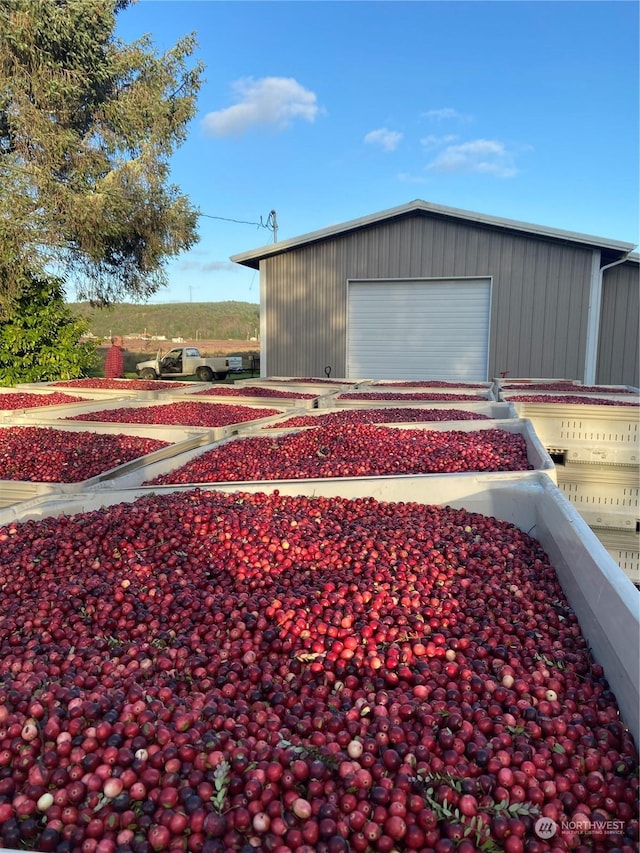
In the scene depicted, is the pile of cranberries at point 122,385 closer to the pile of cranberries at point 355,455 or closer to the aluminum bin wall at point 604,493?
the pile of cranberries at point 355,455

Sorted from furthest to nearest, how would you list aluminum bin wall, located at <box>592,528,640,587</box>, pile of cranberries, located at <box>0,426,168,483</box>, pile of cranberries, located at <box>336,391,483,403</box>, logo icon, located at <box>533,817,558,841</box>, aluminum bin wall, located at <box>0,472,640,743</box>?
pile of cranberries, located at <box>336,391,483,403</box>, aluminum bin wall, located at <box>592,528,640,587</box>, pile of cranberries, located at <box>0,426,168,483</box>, aluminum bin wall, located at <box>0,472,640,743</box>, logo icon, located at <box>533,817,558,841</box>

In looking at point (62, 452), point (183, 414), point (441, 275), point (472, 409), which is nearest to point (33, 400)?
point (183, 414)

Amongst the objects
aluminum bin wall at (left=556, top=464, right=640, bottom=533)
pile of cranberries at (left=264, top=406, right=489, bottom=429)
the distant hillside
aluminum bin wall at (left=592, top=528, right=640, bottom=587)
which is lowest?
aluminum bin wall at (left=592, top=528, right=640, bottom=587)

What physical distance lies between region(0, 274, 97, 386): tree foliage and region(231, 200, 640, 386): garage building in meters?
3.99

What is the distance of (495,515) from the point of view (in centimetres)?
263

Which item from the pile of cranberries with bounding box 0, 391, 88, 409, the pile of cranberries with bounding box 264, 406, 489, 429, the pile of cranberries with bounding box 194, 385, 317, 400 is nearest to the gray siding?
the pile of cranberries with bounding box 264, 406, 489, 429

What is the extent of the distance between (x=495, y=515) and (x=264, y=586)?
4.27 ft

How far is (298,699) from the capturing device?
4.31 ft

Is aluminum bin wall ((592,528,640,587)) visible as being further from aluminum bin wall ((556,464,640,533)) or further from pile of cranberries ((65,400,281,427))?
pile of cranberries ((65,400,281,427))

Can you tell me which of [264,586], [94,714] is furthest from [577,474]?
[94,714]

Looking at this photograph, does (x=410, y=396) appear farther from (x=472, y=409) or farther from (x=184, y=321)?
(x=184, y=321)

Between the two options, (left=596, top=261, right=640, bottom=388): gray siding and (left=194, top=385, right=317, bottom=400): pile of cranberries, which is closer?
(left=194, top=385, right=317, bottom=400): pile of cranberries

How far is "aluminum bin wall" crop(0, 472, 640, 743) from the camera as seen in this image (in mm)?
1309

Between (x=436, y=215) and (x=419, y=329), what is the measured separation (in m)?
2.25
